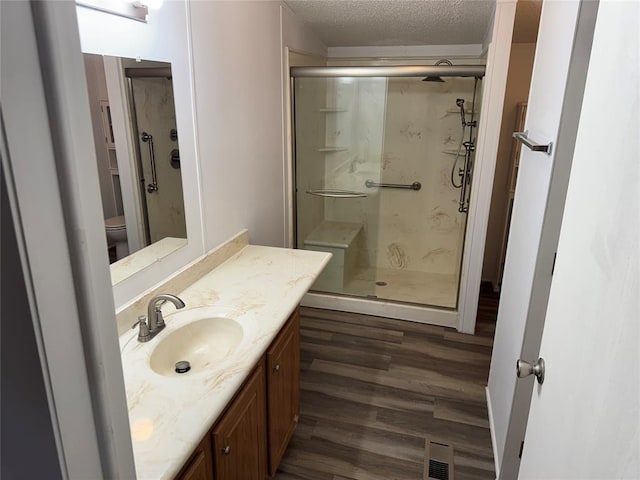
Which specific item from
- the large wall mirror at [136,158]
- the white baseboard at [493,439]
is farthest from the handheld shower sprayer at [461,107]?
the large wall mirror at [136,158]

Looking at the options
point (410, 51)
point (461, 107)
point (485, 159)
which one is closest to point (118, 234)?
point (485, 159)

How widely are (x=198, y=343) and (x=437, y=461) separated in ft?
4.25

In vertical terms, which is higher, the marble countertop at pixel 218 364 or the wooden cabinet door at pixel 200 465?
the marble countertop at pixel 218 364

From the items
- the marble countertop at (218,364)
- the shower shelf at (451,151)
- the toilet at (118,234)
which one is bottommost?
the marble countertop at (218,364)

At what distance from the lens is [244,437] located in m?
1.48

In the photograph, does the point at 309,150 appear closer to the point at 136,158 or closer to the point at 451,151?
the point at 451,151

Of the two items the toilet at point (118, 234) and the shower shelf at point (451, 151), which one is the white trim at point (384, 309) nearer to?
the shower shelf at point (451, 151)

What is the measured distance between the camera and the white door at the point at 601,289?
0.61 metres

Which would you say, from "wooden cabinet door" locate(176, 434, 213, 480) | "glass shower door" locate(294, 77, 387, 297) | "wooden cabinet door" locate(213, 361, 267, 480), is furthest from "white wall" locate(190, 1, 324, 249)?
"wooden cabinet door" locate(176, 434, 213, 480)

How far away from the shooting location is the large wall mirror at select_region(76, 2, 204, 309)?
4.87ft

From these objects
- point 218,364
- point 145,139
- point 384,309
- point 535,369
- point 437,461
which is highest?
point 145,139

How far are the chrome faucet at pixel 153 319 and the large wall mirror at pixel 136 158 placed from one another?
0.63ft

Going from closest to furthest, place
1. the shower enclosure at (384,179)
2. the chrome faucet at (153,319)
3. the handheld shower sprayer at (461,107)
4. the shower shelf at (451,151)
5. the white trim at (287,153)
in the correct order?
the chrome faucet at (153,319), the white trim at (287,153), the shower enclosure at (384,179), the handheld shower sprayer at (461,107), the shower shelf at (451,151)

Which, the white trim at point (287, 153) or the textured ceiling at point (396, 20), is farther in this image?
the white trim at point (287, 153)
